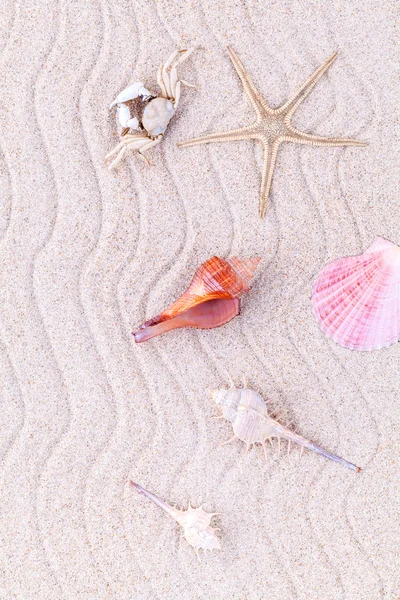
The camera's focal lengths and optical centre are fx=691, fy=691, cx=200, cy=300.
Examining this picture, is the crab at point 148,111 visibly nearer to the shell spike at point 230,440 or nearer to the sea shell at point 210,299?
the sea shell at point 210,299

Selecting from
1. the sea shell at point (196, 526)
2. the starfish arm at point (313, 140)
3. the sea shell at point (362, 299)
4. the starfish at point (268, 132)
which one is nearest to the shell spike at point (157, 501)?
the sea shell at point (196, 526)

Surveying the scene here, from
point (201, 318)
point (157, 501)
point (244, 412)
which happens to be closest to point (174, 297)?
point (201, 318)

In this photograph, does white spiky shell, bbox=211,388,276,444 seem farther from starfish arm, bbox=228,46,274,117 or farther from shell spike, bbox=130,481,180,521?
starfish arm, bbox=228,46,274,117

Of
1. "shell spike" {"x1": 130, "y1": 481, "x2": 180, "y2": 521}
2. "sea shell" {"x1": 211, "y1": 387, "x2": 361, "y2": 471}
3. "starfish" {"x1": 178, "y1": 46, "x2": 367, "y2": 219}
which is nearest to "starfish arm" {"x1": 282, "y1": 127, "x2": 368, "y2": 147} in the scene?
"starfish" {"x1": 178, "y1": 46, "x2": 367, "y2": 219}

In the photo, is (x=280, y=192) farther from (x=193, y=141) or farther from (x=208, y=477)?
(x=208, y=477)

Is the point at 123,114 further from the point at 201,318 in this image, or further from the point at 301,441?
the point at 301,441

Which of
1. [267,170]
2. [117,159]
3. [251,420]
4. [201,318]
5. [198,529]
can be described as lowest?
[198,529]
